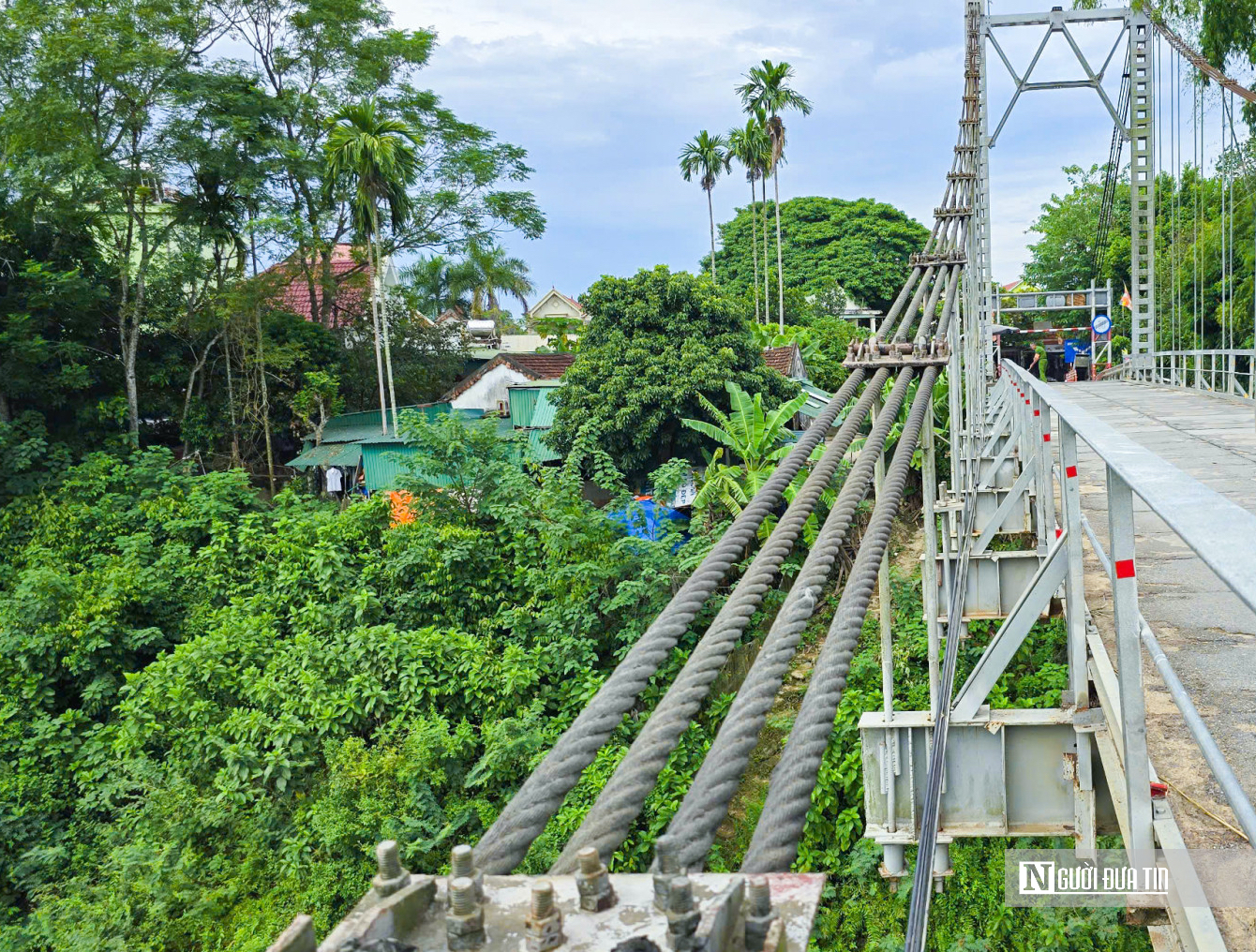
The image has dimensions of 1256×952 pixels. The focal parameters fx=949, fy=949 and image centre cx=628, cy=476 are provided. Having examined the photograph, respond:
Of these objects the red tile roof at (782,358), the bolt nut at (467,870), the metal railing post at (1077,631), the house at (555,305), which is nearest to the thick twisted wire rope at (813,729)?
the bolt nut at (467,870)

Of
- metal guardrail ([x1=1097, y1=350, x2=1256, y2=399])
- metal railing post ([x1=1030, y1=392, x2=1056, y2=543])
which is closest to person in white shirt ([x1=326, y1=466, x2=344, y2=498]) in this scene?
metal guardrail ([x1=1097, y1=350, x2=1256, y2=399])

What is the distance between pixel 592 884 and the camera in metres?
0.93

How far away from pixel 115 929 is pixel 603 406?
8117 millimetres

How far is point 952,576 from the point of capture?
6.03 meters

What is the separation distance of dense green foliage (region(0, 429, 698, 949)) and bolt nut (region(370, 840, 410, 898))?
26.3 feet

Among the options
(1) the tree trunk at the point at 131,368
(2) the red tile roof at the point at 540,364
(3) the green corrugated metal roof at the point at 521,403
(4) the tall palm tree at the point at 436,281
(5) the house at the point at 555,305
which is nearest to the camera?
(1) the tree trunk at the point at 131,368

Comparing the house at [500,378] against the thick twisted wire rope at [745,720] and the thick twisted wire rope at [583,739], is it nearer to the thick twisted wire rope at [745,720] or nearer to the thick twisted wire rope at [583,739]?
the thick twisted wire rope at [745,720]

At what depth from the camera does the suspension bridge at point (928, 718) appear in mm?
938

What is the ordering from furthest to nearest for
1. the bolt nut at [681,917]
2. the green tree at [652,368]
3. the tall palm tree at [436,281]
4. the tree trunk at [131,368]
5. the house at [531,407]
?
the tall palm tree at [436,281], the house at [531,407], the tree trunk at [131,368], the green tree at [652,368], the bolt nut at [681,917]

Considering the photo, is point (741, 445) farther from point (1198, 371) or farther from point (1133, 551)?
point (1133, 551)

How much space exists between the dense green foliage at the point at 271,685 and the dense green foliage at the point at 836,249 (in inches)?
864

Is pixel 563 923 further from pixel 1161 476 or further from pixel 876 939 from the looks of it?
pixel 876 939

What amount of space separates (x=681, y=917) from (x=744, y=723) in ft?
1.29

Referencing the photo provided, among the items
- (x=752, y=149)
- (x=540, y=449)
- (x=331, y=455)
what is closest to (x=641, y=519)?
(x=540, y=449)
